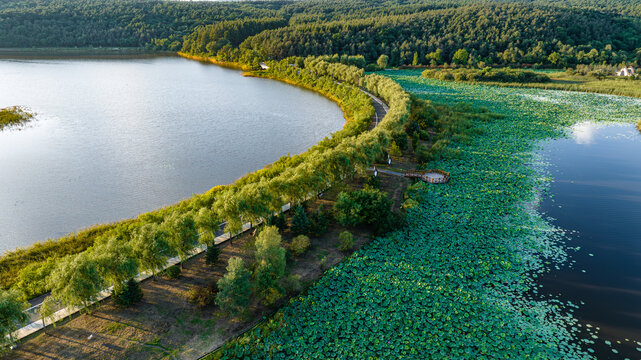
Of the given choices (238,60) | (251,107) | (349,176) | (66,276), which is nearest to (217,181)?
(349,176)

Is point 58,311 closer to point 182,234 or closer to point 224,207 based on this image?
point 182,234

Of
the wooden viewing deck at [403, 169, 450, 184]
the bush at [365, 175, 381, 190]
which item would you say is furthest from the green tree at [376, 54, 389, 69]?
the bush at [365, 175, 381, 190]

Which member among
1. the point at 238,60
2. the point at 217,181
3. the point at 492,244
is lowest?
the point at 492,244

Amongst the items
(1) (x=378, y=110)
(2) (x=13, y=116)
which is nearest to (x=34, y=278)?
(2) (x=13, y=116)

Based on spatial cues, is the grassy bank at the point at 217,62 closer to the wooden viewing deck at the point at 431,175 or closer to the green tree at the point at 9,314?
the wooden viewing deck at the point at 431,175

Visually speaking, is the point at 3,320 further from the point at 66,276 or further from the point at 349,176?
the point at 349,176

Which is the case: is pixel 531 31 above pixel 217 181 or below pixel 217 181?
above

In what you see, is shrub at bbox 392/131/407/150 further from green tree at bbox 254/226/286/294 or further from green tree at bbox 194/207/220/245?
green tree at bbox 194/207/220/245
